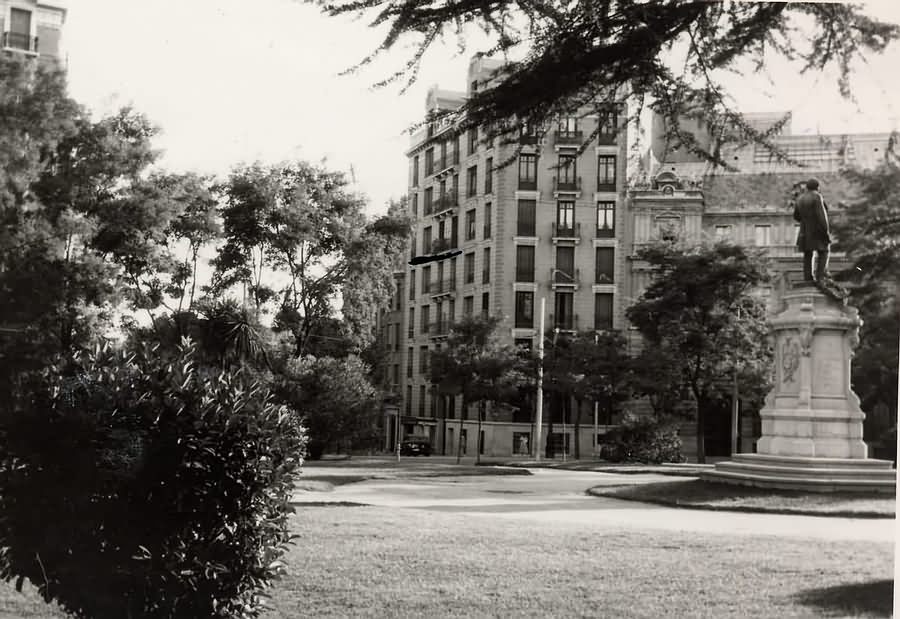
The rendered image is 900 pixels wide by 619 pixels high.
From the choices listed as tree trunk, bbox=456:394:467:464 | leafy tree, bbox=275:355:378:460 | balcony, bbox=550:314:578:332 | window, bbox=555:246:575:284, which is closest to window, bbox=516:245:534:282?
window, bbox=555:246:575:284

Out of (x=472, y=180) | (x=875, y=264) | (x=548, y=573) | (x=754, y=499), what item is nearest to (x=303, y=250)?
(x=472, y=180)

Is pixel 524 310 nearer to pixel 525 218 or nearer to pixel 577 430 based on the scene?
pixel 525 218

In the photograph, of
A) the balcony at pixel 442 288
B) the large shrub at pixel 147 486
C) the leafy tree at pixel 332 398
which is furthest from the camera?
the balcony at pixel 442 288

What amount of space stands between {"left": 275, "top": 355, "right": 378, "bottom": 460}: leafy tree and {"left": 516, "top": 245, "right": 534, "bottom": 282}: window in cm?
76

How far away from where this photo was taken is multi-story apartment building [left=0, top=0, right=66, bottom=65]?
12.9 feet

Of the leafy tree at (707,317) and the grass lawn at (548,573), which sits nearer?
the grass lawn at (548,573)

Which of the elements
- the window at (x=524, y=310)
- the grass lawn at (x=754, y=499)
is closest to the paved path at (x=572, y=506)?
the grass lawn at (x=754, y=499)

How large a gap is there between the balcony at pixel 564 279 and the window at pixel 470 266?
35 cm

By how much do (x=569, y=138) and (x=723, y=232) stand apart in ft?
2.58

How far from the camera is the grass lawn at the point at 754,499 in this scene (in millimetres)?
3877

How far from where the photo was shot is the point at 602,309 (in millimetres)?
3912

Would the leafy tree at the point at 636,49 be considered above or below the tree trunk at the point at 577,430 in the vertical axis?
above

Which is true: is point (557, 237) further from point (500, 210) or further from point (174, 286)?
point (174, 286)

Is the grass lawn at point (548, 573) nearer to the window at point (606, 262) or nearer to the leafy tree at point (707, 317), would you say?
the leafy tree at point (707, 317)
